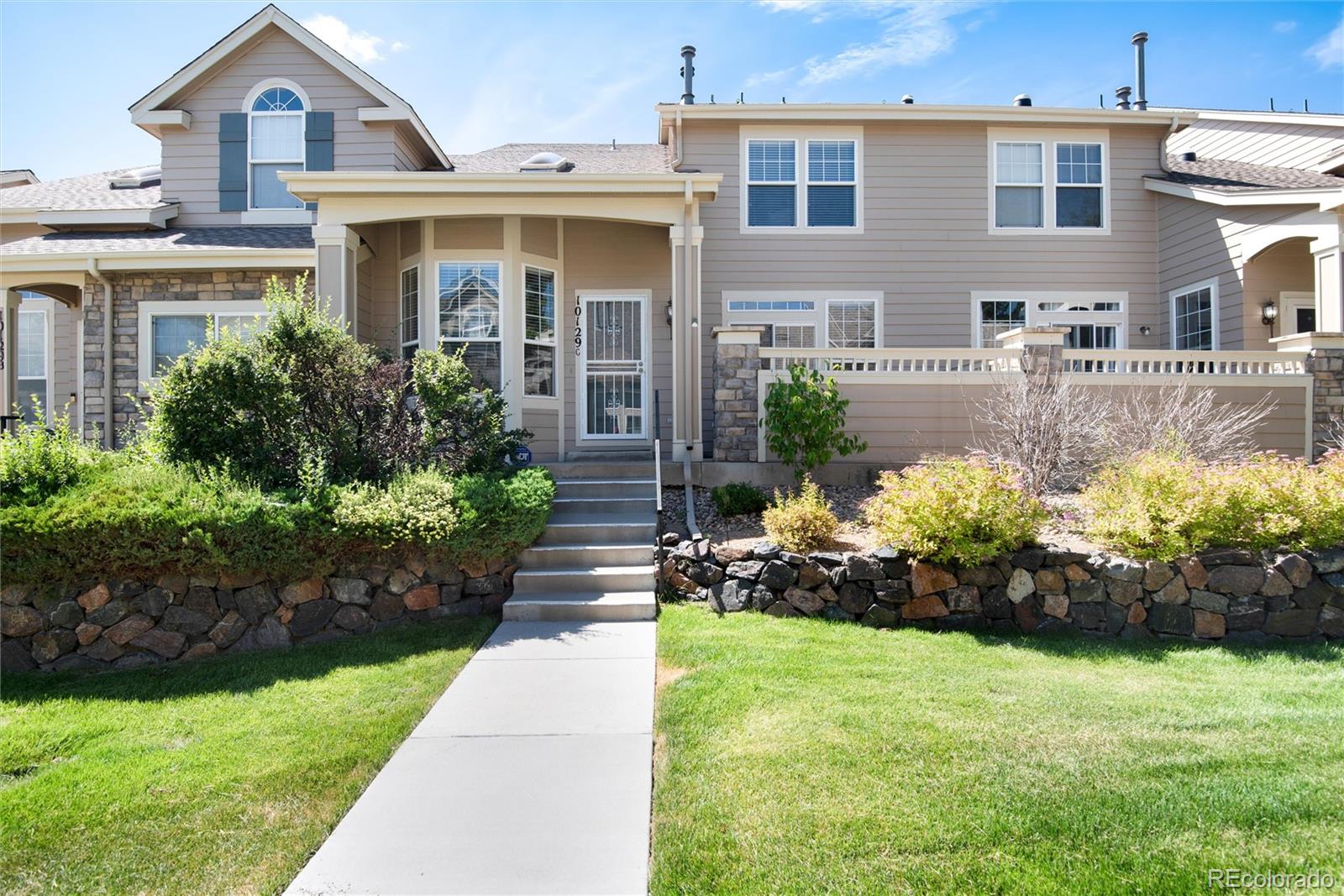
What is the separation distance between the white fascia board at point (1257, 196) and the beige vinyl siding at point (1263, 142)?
3097 mm

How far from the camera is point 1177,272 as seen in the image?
11.8 metres

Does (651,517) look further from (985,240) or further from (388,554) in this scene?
(985,240)

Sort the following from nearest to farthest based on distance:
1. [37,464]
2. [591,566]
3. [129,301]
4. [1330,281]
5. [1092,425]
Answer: [37,464] → [591,566] → [1092,425] → [1330,281] → [129,301]

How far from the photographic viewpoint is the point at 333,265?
9.84 m

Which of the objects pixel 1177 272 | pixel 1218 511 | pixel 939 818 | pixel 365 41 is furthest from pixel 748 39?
pixel 939 818

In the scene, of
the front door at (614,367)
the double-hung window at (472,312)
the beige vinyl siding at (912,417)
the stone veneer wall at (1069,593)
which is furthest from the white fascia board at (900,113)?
the stone veneer wall at (1069,593)

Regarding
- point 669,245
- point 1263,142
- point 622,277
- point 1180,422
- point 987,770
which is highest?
point 1263,142

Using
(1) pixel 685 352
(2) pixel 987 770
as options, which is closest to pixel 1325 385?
(1) pixel 685 352

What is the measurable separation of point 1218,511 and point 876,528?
8.65 ft

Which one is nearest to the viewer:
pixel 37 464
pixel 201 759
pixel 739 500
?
pixel 201 759

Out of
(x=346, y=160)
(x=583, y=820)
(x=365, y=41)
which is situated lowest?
(x=583, y=820)

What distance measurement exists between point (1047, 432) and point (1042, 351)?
5.12 ft

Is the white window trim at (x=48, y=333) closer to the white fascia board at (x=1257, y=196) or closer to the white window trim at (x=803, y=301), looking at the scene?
the white window trim at (x=803, y=301)

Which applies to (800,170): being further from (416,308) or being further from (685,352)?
(416,308)
